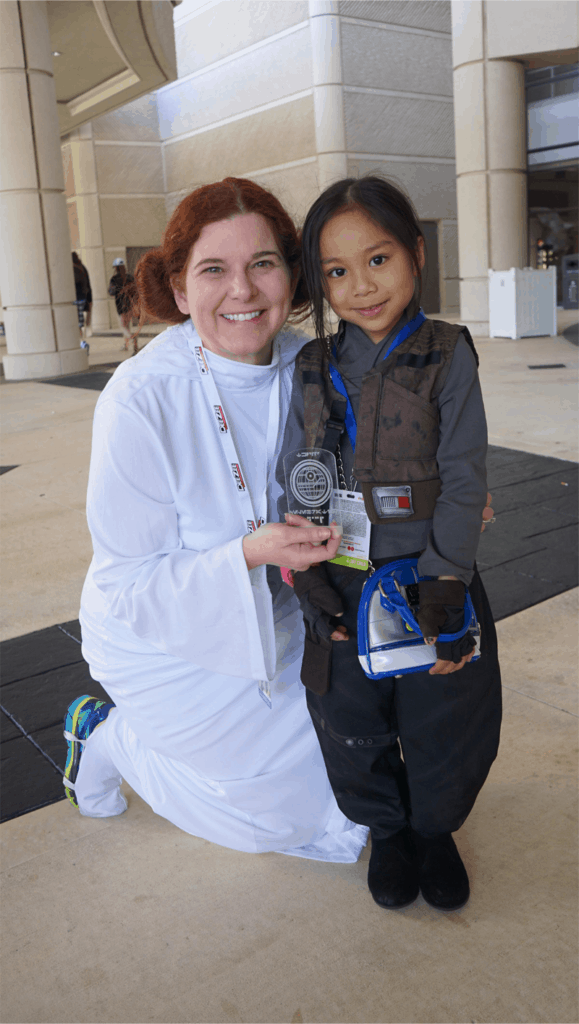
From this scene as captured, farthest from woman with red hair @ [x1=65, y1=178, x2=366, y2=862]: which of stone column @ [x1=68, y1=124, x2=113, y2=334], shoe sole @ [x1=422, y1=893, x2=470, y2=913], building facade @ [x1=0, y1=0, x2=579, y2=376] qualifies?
stone column @ [x1=68, y1=124, x2=113, y2=334]

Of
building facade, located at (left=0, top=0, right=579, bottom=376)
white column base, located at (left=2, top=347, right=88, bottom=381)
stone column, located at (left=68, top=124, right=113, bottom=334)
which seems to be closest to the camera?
white column base, located at (left=2, top=347, right=88, bottom=381)

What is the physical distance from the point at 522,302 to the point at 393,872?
13.6 meters

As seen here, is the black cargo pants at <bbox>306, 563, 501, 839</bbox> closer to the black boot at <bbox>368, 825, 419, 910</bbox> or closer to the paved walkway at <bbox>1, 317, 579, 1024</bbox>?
the black boot at <bbox>368, 825, 419, 910</bbox>

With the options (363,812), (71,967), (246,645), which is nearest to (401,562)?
(246,645)

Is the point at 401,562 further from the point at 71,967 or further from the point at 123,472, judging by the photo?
the point at 71,967

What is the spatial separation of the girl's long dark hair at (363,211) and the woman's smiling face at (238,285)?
0.37ft

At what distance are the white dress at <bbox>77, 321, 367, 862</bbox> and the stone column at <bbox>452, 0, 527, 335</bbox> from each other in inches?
573

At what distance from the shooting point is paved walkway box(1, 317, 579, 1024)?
64.2 inches

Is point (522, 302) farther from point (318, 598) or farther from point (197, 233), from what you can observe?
point (318, 598)

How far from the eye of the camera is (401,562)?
1.74 m

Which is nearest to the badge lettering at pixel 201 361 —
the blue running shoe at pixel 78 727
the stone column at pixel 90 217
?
the blue running shoe at pixel 78 727

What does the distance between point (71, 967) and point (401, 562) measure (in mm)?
1111

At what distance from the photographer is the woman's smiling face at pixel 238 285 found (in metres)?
1.87

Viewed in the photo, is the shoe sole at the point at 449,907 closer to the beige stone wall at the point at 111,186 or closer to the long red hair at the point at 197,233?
the long red hair at the point at 197,233
